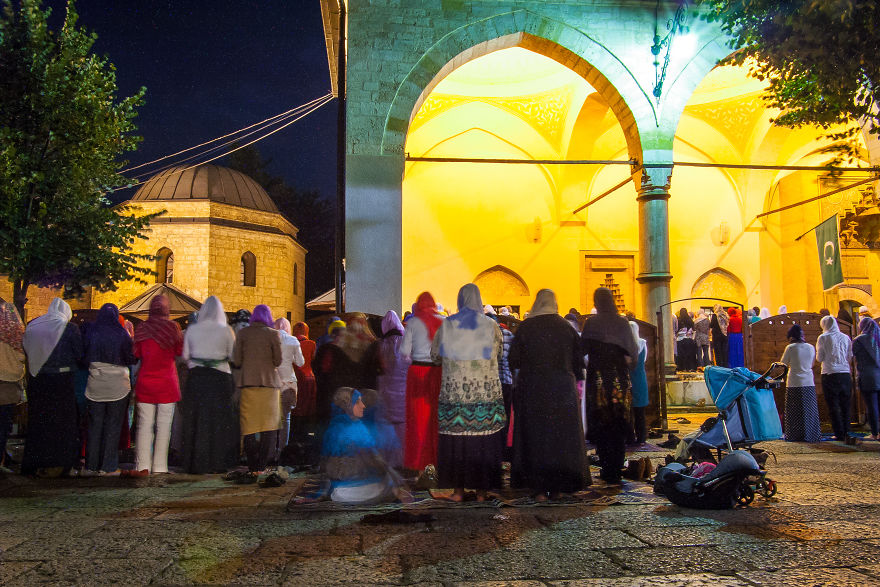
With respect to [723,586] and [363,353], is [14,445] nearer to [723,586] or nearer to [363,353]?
[363,353]

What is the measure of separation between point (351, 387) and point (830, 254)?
11.4 metres

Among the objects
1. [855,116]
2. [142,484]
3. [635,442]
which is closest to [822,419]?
[635,442]

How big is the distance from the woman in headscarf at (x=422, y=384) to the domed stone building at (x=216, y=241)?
714 inches

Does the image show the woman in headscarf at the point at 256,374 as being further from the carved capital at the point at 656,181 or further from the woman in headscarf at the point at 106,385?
the carved capital at the point at 656,181

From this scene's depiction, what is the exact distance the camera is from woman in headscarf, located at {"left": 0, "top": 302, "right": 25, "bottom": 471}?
570 cm

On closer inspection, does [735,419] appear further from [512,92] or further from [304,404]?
[512,92]

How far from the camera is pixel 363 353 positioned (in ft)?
19.7

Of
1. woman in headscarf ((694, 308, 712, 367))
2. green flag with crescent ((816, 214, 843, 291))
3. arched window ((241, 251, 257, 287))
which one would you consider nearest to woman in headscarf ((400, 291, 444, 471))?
woman in headscarf ((694, 308, 712, 367))

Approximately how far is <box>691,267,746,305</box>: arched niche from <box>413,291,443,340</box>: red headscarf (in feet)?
39.9

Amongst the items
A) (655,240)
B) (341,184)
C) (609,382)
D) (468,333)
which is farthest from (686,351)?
(468,333)

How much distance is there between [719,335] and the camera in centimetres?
1376

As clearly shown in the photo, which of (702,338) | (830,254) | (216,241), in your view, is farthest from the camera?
(216,241)

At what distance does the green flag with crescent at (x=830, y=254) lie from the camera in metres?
13.1

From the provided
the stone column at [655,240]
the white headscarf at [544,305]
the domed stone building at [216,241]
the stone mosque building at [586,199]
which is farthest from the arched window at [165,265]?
the white headscarf at [544,305]
